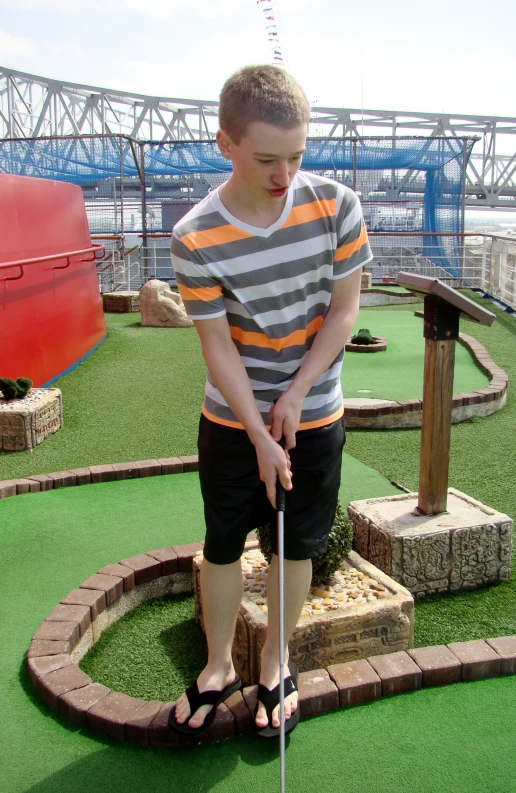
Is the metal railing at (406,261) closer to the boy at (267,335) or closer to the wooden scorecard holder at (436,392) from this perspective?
the wooden scorecard holder at (436,392)

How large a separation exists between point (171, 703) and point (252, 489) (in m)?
0.70

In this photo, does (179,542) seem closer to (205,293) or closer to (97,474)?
(97,474)

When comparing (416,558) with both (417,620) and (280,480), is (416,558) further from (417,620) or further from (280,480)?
(280,480)

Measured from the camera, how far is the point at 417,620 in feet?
9.18

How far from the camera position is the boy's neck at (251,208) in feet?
5.64

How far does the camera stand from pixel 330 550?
2.55m

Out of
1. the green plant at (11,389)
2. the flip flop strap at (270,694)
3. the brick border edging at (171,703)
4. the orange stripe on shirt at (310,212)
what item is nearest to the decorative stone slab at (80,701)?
the brick border edging at (171,703)

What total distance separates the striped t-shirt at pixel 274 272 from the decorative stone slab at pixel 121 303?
10376mm

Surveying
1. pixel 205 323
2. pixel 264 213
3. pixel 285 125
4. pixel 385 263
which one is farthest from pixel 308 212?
pixel 385 263

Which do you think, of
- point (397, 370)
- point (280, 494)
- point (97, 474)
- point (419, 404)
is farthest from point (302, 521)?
point (397, 370)

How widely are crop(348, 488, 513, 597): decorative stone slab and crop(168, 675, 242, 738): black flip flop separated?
42.7 inches

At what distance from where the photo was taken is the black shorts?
188 centimetres

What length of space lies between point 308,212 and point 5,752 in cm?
163

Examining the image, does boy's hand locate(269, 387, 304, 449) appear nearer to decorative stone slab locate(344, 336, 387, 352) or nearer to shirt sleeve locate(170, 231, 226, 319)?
shirt sleeve locate(170, 231, 226, 319)
